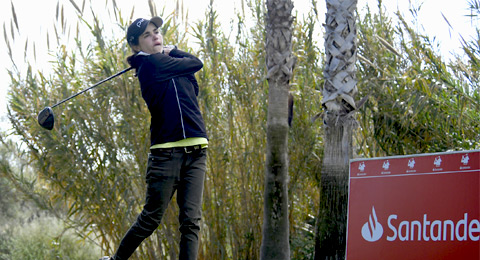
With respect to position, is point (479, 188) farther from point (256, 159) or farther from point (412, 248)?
point (256, 159)

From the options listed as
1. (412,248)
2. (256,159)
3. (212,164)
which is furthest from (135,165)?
(412,248)

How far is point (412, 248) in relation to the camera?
11.1 ft

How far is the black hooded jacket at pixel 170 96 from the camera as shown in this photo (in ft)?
13.3

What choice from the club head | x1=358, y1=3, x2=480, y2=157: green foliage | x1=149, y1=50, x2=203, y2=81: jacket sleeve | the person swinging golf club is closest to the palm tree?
x1=358, y1=3, x2=480, y2=157: green foliage

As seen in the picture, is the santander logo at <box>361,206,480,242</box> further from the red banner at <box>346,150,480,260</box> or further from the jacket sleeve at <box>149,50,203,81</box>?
the jacket sleeve at <box>149,50,203,81</box>

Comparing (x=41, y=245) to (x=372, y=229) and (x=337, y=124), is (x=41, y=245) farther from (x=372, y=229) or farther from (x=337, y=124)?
(x=372, y=229)

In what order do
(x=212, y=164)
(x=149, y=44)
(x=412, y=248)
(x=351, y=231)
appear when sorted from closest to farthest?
1. (x=412, y=248)
2. (x=351, y=231)
3. (x=149, y=44)
4. (x=212, y=164)

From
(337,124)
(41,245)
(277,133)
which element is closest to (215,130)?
(277,133)

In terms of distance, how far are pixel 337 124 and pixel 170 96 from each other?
1304mm

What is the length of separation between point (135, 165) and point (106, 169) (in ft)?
1.01

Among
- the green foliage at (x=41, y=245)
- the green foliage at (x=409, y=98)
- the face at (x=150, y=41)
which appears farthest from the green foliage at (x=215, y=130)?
the green foliage at (x=41, y=245)

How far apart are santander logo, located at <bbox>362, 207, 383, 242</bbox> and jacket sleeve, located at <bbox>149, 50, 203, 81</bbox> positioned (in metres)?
1.45

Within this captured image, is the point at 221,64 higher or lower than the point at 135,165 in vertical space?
higher

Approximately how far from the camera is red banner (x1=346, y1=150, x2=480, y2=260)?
3.20 meters
